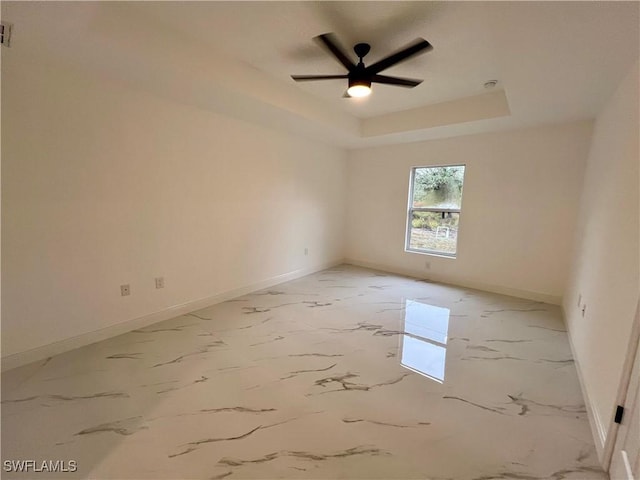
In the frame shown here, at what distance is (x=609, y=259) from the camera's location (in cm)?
185

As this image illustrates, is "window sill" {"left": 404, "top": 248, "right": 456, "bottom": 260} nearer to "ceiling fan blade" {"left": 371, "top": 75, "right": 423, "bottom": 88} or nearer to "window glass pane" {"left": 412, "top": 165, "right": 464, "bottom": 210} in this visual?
"window glass pane" {"left": 412, "top": 165, "right": 464, "bottom": 210}

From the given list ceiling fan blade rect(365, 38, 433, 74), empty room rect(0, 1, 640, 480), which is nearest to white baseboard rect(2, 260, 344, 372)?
empty room rect(0, 1, 640, 480)

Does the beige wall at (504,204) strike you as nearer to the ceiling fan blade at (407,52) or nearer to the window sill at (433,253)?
the window sill at (433,253)

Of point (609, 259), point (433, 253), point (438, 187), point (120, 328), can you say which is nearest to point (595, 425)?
point (609, 259)

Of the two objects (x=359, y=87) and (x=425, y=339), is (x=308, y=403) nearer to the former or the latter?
(x=425, y=339)

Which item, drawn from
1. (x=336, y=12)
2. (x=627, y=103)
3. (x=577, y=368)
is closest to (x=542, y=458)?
(x=577, y=368)

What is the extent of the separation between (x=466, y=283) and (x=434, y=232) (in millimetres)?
911

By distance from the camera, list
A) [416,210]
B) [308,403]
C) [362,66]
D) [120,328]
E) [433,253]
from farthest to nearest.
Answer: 1. [416,210]
2. [433,253]
3. [120,328]
4. [362,66]
5. [308,403]

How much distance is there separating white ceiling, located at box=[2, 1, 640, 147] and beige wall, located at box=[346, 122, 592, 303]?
1.63 feet

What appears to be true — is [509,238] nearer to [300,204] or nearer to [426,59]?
[426,59]

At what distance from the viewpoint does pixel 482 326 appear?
2934 millimetres

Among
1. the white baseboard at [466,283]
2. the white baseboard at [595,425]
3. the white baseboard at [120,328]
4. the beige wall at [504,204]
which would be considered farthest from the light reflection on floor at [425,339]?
the white baseboard at [120,328]

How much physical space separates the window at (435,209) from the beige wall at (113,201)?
2318 millimetres

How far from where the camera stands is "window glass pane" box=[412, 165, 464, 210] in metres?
4.29
